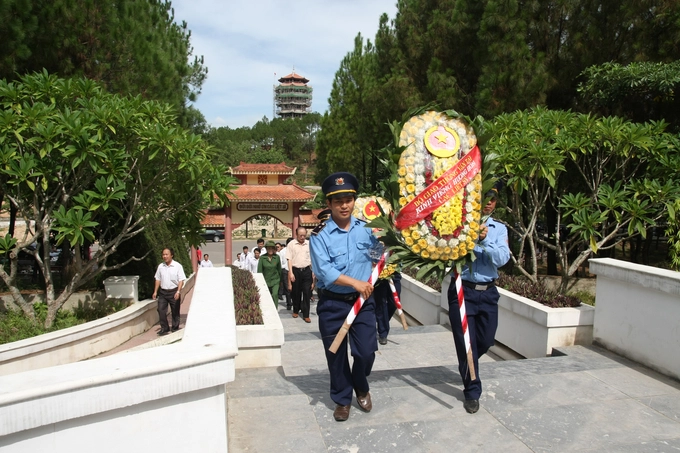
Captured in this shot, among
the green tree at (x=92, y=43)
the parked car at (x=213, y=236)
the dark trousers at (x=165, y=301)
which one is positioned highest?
the green tree at (x=92, y=43)

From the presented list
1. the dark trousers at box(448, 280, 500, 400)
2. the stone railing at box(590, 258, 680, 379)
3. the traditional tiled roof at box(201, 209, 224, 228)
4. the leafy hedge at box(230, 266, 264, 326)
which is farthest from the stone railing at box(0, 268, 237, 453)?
the traditional tiled roof at box(201, 209, 224, 228)

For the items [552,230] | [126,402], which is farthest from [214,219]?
[126,402]

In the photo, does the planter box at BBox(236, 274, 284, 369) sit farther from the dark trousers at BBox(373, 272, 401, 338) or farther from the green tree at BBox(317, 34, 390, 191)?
the green tree at BBox(317, 34, 390, 191)

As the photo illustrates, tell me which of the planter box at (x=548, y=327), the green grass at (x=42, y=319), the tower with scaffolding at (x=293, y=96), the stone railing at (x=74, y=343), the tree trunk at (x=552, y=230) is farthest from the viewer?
the tower with scaffolding at (x=293, y=96)

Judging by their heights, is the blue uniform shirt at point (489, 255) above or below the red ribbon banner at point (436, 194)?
below

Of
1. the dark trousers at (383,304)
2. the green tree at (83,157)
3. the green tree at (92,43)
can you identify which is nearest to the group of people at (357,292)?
the dark trousers at (383,304)

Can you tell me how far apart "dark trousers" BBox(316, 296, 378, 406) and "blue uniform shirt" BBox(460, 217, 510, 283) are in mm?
827

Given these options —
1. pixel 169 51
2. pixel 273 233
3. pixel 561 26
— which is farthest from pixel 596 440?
pixel 273 233

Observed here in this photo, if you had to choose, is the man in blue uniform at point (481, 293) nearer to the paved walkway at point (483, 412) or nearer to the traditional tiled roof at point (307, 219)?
the paved walkway at point (483, 412)

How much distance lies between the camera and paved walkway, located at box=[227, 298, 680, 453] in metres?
3.16

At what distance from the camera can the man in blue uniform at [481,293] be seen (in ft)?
12.2

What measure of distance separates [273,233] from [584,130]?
132 feet

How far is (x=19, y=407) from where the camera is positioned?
1.91 meters

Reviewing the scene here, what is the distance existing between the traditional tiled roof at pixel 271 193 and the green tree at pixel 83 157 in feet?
50.7
